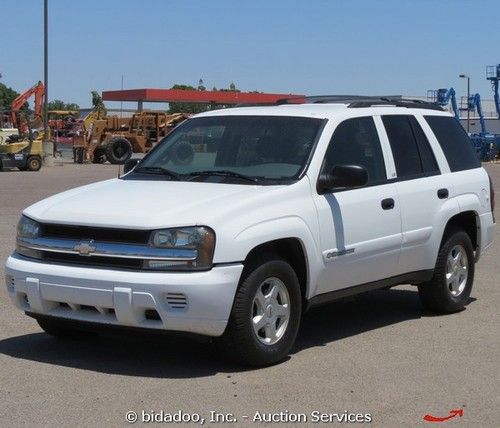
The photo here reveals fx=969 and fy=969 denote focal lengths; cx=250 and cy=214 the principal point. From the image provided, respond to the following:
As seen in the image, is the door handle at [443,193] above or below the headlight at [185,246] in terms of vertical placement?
above

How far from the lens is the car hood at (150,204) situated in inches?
247

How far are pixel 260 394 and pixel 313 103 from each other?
327 cm

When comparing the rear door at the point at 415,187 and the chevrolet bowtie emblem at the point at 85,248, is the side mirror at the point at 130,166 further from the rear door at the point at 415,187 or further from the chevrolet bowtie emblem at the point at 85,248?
the rear door at the point at 415,187

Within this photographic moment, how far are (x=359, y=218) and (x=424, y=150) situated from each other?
1419 millimetres

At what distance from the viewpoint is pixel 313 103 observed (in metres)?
8.45

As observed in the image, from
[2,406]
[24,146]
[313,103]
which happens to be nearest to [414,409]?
[2,406]

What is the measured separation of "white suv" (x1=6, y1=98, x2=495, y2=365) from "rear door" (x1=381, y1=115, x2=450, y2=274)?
0.05 ft

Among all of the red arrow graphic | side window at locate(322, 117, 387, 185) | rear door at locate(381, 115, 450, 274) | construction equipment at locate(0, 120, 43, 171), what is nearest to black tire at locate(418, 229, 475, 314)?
rear door at locate(381, 115, 450, 274)

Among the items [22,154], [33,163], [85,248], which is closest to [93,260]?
[85,248]

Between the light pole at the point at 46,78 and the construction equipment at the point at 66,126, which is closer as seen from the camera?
the light pole at the point at 46,78

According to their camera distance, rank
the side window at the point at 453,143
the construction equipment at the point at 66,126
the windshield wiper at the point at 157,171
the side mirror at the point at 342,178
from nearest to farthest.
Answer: the side mirror at the point at 342,178
the windshield wiper at the point at 157,171
the side window at the point at 453,143
the construction equipment at the point at 66,126

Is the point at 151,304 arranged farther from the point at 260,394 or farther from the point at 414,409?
the point at 414,409

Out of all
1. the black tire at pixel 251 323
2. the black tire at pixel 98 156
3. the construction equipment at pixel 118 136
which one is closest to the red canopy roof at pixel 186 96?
the construction equipment at pixel 118 136

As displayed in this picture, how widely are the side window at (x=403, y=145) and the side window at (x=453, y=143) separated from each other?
466 millimetres
